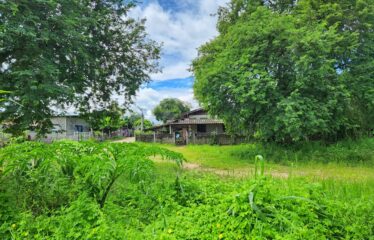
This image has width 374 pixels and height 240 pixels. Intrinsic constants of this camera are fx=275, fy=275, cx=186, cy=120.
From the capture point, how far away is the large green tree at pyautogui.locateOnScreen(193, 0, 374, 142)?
1009 centimetres

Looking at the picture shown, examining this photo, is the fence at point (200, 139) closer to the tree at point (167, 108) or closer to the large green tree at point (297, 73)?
the large green tree at point (297, 73)

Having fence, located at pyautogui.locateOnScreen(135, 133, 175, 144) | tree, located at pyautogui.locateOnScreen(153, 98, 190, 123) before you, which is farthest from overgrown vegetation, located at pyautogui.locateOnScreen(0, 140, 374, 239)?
tree, located at pyautogui.locateOnScreen(153, 98, 190, 123)

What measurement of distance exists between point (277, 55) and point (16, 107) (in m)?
9.25

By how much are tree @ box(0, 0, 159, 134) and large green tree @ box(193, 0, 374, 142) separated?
399 cm

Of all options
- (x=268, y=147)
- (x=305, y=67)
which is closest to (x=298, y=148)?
(x=268, y=147)

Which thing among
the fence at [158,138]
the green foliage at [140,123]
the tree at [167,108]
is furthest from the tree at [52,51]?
the green foliage at [140,123]

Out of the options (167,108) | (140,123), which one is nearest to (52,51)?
(167,108)

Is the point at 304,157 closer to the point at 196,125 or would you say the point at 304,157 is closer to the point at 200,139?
the point at 200,139

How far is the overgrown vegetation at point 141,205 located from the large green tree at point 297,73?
26.1 feet

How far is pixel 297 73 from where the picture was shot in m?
10.4

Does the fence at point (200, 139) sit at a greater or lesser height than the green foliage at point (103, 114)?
lesser

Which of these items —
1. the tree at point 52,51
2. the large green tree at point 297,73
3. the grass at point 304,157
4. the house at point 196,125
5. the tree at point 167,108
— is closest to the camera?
the tree at point 52,51

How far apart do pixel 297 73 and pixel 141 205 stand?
9653 mm

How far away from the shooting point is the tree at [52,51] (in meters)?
6.39
